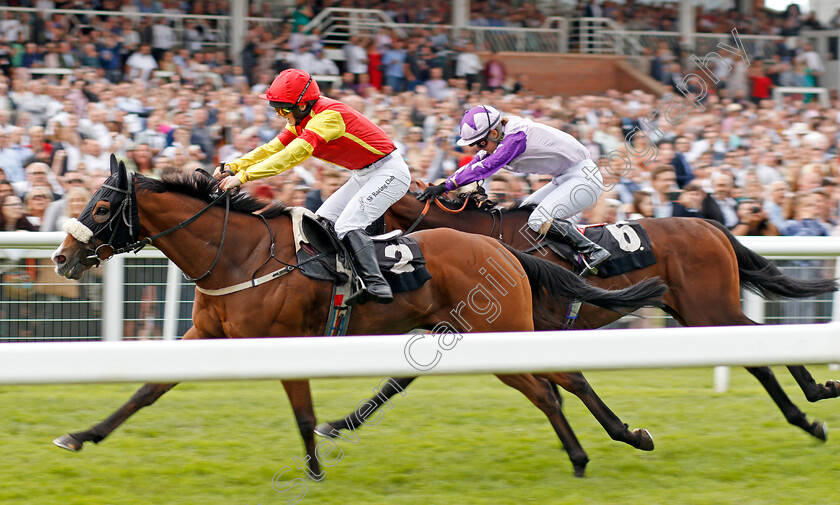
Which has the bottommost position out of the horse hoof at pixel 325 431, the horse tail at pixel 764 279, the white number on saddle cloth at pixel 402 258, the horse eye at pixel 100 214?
the horse hoof at pixel 325 431

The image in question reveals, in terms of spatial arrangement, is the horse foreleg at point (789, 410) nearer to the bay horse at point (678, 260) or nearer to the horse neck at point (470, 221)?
the bay horse at point (678, 260)

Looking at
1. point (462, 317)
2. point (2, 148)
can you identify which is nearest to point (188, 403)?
point (462, 317)

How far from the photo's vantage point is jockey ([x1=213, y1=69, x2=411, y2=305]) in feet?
13.6

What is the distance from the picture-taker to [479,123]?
509cm

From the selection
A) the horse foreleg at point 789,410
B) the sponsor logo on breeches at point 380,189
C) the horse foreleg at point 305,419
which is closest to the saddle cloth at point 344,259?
the sponsor logo on breeches at point 380,189

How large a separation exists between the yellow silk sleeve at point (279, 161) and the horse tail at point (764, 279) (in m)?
2.38

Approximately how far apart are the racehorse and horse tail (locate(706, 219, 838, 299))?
114 cm

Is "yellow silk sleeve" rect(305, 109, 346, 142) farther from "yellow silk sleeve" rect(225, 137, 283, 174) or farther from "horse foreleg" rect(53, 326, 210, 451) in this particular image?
"horse foreleg" rect(53, 326, 210, 451)

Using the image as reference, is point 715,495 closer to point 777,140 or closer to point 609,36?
point 777,140

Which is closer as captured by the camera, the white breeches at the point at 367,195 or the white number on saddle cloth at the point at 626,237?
the white breeches at the point at 367,195

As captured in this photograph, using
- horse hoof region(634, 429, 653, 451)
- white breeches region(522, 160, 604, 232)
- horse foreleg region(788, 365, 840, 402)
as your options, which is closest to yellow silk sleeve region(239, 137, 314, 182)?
white breeches region(522, 160, 604, 232)

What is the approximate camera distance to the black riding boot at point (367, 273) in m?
4.08

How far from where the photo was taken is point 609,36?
16.9 m

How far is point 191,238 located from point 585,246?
203cm
